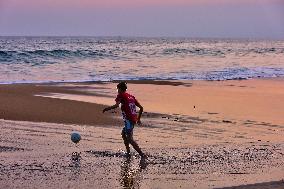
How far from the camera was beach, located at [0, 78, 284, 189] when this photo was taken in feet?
28.3

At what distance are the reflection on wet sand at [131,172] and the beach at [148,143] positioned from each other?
0.6 inches

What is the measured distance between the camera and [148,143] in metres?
11.7

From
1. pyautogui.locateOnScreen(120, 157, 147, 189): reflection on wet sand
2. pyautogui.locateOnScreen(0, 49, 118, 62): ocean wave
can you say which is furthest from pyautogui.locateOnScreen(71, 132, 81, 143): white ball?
pyautogui.locateOnScreen(0, 49, 118, 62): ocean wave

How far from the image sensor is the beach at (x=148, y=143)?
8.62m

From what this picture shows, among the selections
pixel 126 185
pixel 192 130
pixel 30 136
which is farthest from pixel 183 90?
pixel 126 185

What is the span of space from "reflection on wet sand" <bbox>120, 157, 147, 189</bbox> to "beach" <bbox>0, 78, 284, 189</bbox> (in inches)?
0.6

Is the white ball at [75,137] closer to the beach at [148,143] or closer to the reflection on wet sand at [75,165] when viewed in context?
the beach at [148,143]

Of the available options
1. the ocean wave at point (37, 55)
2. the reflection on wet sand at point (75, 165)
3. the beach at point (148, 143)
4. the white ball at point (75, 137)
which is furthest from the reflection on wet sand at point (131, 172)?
the ocean wave at point (37, 55)

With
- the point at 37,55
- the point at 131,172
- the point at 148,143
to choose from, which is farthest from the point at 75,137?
the point at 37,55

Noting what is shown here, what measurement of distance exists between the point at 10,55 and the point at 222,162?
38.9 m

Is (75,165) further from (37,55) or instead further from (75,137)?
(37,55)

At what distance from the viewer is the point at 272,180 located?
859 cm

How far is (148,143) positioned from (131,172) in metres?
2.62

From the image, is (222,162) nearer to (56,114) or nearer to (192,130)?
(192,130)
